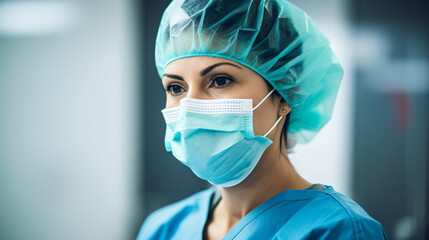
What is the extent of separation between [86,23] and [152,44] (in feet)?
1.76

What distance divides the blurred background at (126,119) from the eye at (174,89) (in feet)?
3.54

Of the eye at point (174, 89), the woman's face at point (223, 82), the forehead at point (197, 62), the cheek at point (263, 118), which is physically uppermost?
the forehead at point (197, 62)

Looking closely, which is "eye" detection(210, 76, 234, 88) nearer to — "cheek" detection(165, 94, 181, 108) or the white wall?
"cheek" detection(165, 94, 181, 108)

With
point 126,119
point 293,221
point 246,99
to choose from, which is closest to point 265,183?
point 293,221

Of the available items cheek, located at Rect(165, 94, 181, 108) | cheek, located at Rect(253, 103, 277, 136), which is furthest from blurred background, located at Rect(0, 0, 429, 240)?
cheek, located at Rect(165, 94, 181, 108)

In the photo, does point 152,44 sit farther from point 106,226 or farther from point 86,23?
point 106,226

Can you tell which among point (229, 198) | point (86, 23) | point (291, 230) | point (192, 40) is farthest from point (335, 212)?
point (86, 23)

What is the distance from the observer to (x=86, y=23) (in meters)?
2.42

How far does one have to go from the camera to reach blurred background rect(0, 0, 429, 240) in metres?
1.66

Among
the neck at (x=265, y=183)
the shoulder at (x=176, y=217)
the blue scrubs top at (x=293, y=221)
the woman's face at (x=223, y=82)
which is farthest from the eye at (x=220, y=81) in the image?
the shoulder at (x=176, y=217)

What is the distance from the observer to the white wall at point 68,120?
222cm

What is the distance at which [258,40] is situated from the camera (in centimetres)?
87

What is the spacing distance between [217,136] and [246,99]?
0.13 meters

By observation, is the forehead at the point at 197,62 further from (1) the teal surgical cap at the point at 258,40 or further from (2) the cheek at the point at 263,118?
(2) the cheek at the point at 263,118
